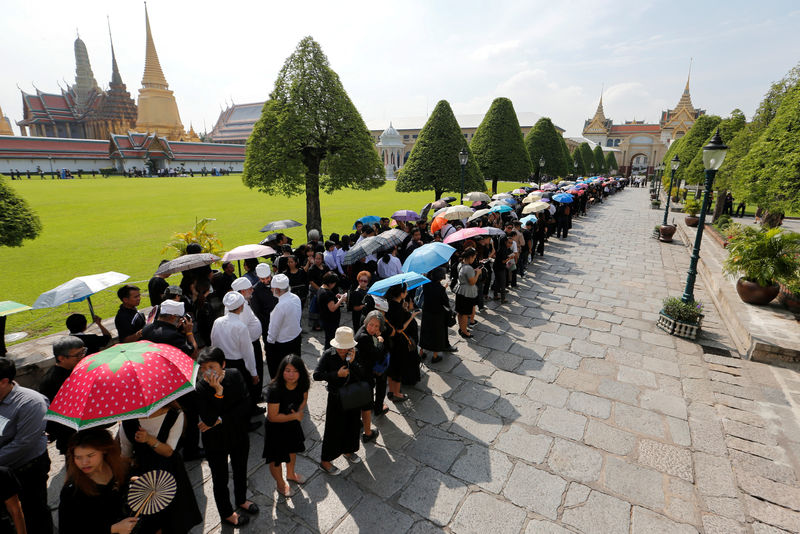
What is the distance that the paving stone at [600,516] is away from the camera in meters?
3.51

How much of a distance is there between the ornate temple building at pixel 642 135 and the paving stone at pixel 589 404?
86100 mm

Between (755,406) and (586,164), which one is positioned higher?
(586,164)

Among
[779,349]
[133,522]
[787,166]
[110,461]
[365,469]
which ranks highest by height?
[787,166]

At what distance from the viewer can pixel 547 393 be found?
558 centimetres

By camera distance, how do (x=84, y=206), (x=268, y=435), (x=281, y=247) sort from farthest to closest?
(x=84, y=206), (x=281, y=247), (x=268, y=435)

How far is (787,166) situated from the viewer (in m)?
8.69

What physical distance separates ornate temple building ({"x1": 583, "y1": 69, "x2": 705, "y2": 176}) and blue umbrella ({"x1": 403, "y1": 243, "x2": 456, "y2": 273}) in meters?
86.0

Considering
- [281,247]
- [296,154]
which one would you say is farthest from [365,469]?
[296,154]

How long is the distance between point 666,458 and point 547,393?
158 centimetres

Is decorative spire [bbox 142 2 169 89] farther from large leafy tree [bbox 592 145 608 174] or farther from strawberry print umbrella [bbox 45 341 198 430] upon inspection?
strawberry print umbrella [bbox 45 341 198 430]

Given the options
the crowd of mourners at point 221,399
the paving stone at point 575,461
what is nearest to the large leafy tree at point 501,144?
the crowd of mourners at point 221,399

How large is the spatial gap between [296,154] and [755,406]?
12816 millimetres

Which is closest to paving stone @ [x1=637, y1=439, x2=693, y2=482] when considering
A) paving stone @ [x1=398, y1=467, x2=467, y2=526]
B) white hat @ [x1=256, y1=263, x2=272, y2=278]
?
paving stone @ [x1=398, y1=467, x2=467, y2=526]

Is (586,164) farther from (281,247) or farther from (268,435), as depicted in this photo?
(268,435)
